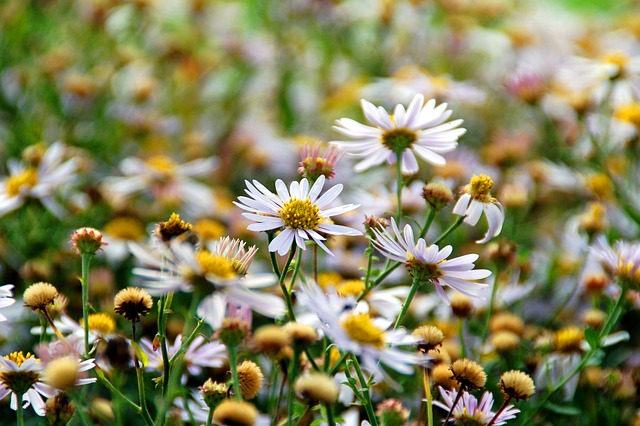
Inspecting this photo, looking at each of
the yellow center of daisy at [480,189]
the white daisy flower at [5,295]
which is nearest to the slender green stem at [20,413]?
the white daisy flower at [5,295]

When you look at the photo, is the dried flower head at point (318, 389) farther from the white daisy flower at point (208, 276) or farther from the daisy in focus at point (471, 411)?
the daisy in focus at point (471, 411)

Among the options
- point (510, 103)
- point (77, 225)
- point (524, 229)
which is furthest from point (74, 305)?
point (510, 103)

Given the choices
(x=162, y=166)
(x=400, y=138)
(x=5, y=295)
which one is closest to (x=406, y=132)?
(x=400, y=138)

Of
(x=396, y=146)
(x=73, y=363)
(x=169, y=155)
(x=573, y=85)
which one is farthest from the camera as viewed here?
(x=169, y=155)

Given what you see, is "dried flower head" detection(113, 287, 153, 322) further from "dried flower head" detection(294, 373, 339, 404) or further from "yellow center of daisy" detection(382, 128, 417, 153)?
"yellow center of daisy" detection(382, 128, 417, 153)

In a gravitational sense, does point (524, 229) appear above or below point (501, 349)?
below

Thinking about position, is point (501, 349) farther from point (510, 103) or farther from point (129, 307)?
point (510, 103)

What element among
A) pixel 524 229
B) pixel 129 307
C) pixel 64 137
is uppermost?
pixel 129 307

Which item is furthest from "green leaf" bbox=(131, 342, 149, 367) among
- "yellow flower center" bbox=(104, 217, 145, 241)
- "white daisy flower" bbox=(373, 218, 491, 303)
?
"yellow flower center" bbox=(104, 217, 145, 241)
